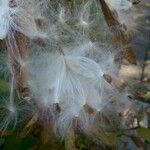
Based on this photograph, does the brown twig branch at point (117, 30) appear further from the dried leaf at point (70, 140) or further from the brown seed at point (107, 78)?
the dried leaf at point (70, 140)

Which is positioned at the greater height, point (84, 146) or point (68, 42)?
point (68, 42)

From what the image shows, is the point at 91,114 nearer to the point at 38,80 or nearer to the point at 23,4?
the point at 38,80

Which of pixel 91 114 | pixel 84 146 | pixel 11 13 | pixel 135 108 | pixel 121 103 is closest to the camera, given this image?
pixel 11 13

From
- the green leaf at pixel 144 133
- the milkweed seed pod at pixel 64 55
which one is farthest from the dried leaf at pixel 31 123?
the green leaf at pixel 144 133

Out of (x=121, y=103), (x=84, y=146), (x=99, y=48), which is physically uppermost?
(x=99, y=48)

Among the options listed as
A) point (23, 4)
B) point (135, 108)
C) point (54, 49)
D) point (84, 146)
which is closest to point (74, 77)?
point (54, 49)

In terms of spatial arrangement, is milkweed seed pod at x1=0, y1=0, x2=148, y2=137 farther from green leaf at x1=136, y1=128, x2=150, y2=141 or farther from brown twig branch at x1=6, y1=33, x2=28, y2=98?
green leaf at x1=136, y1=128, x2=150, y2=141

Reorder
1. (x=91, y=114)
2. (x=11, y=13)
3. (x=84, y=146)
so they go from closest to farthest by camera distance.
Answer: (x=11, y=13)
(x=91, y=114)
(x=84, y=146)

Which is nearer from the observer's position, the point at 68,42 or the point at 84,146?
the point at 68,42

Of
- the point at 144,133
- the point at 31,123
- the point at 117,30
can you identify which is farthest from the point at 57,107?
the point at 144,133

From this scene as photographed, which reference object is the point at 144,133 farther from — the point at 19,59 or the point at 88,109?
the point at 19,59
